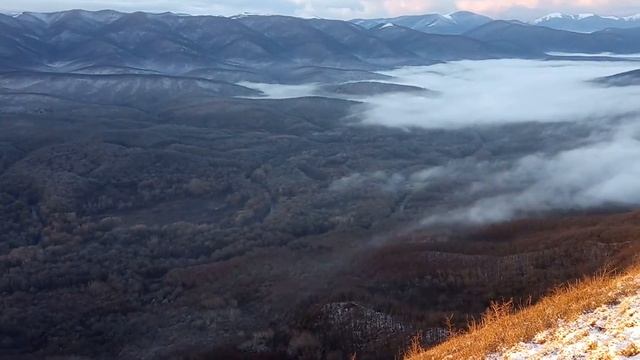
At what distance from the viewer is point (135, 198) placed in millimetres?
130875

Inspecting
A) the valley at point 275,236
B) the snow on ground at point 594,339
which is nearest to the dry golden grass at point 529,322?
the snow on ground at point 594,339

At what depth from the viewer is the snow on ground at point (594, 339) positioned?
21766 mm

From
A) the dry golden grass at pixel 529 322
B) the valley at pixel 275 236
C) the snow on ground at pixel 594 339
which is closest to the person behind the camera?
the snow on ground at pixel 594 339

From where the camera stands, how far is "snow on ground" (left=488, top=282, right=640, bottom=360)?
21766 mm

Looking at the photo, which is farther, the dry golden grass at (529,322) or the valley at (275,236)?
the valley at (275,236)

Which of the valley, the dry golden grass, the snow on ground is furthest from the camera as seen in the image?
the valley

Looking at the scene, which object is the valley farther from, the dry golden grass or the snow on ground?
the snow on ground

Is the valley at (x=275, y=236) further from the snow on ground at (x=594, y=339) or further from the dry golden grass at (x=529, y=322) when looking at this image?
the snow on ground at (x=594, y=339)

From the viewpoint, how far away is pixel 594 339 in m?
23.3

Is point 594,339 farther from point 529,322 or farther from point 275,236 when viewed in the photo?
point 275,236

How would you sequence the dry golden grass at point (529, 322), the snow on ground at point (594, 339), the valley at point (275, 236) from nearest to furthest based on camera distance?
the snow on ground at point (594, 339) < the dry golden grass at point (529, 322) < the valley at point (275, 236)

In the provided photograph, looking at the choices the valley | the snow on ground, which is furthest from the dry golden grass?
the valley

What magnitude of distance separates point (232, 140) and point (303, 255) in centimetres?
10256

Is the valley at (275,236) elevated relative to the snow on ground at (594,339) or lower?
lower
